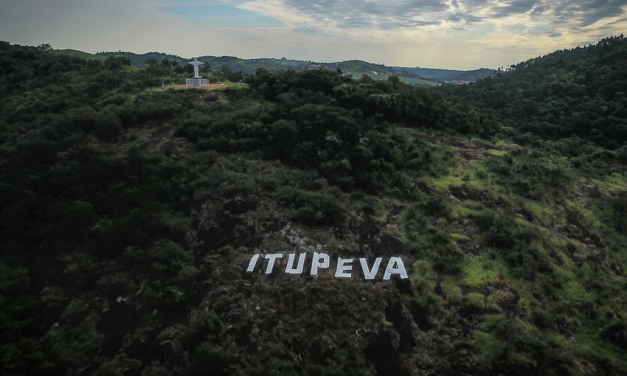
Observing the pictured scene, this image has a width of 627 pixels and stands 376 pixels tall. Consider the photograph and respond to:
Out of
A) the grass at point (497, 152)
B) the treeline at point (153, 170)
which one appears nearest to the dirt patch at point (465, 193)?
the treeline at point (153, 170)

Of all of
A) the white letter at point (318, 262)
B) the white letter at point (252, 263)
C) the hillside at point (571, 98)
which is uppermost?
the hillside at point (571, 98)

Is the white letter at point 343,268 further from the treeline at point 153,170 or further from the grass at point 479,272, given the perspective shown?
the grass at point 479,272

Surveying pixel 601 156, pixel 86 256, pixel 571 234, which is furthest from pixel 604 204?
pixel 86 256

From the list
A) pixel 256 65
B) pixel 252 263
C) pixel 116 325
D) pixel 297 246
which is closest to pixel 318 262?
pixel 297 246

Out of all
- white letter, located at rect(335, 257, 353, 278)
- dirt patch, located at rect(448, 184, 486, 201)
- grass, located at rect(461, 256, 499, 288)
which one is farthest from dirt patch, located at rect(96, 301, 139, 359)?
dirt patch, located at rect(448, 184, 486, 201)

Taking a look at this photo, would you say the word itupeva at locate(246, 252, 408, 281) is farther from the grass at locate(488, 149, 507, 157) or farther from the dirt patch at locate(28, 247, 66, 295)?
the grass at locate(488, 149, 507, 157)

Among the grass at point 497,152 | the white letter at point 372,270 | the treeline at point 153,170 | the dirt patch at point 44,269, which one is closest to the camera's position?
the treeline at point 153,170

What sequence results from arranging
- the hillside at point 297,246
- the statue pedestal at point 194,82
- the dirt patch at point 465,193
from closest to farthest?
the hillside at point 297,246
the dirt patch at point 465,193
the statue pedestal at point 194,82
